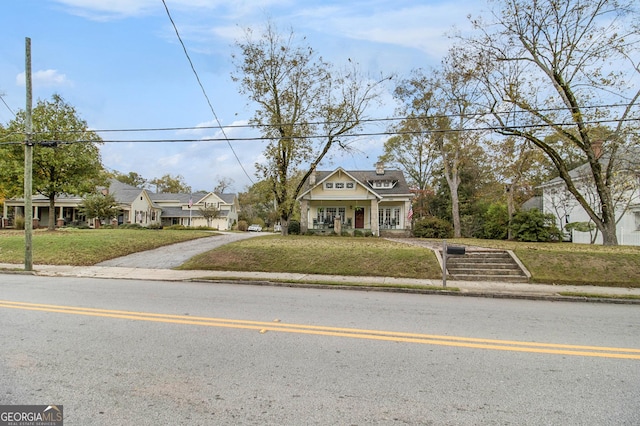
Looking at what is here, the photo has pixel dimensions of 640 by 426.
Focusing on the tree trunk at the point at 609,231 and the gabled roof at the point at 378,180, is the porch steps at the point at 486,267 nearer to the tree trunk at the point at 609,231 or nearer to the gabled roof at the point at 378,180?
the tree trunk at the point at 609,231

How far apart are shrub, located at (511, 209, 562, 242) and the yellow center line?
68.1 feet

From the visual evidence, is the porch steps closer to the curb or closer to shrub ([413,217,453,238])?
the curb

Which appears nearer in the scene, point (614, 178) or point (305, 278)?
point (305, 278)

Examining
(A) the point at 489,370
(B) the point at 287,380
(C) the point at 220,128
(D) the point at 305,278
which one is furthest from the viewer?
(C) the point at 220,128

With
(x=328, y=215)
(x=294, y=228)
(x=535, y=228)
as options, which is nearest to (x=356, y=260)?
(x=535, y=228)

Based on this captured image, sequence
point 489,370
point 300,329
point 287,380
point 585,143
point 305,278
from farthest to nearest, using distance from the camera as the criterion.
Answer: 1. point 585,143
2. point 305,278
3. point 300,329
4. point 489,370
5. point 287,380

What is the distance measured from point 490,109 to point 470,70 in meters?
2.51

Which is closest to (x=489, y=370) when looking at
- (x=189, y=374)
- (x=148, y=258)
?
(x=189, y=374)

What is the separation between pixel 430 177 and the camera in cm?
4659

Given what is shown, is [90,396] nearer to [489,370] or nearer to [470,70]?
[489,370]

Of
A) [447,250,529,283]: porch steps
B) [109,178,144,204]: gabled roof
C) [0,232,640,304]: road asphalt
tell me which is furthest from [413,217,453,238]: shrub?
[109,178,144,204]: gabled roof

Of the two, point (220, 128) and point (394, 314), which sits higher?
point (220, 128)

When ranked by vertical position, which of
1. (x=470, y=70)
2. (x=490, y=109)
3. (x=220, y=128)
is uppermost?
(x=470, y=70)

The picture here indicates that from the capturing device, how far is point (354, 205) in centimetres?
3275
